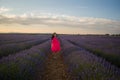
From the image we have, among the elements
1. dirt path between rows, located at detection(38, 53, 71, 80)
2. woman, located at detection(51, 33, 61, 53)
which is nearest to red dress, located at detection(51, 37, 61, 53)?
woman, located at detection(51, 33, 61, 53)

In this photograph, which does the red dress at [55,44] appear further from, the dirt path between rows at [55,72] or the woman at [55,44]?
the dirt path between rows at [55,72]

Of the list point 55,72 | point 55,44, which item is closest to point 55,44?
point 55,44

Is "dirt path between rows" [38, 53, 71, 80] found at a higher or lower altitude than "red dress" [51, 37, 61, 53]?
lower

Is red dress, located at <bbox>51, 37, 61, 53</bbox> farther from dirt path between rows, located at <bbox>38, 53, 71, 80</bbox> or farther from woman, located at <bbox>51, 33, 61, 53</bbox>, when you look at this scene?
dirt path between rows, located at <bbox>38, 53, 71, 80</bbox>

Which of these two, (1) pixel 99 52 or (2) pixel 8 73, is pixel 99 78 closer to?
(2) pixel 8 73

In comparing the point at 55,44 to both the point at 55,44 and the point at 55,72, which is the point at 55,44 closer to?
the point at 55,44

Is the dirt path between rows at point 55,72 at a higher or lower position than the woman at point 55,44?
lower

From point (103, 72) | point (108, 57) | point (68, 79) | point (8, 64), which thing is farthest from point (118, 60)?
point (8, 64)

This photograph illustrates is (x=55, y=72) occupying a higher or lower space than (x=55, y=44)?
lower

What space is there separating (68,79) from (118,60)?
2.66 meters

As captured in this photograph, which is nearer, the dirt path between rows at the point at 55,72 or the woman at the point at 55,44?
the dirt path between rows at the point at 55,72

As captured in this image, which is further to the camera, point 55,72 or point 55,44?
point 55,44

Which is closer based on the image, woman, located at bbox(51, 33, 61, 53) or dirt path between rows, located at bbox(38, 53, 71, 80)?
dirt path between rows, located at bbox(38, 53, 71, 80)

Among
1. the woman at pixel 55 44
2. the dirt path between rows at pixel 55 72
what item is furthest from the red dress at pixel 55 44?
the dirt path between rows at pixel 55 72
